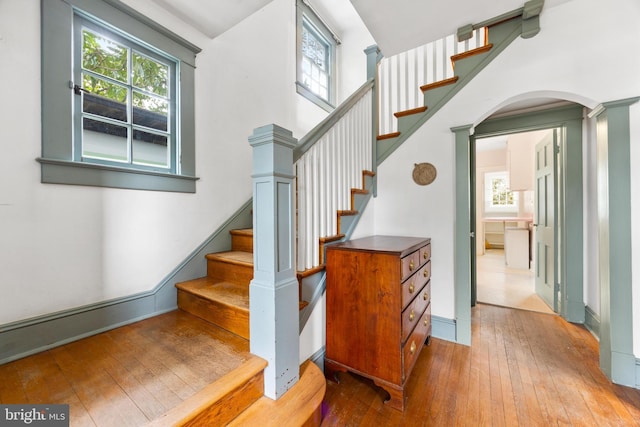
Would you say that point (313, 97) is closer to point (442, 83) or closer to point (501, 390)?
point (442, 83)

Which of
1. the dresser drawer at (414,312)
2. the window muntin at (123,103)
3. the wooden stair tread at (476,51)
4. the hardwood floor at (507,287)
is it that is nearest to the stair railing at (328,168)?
the dresser drawer at (414,312)

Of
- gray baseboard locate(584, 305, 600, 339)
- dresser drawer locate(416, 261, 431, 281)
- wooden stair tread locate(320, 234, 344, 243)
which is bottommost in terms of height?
gray baseboard locate(584, 305, 600, 339)

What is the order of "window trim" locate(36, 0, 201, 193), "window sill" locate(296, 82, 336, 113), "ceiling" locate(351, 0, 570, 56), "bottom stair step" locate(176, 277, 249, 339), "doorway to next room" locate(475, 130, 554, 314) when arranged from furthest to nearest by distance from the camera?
"doorway to next room" locate(475, 130, 554, 314), "window sill" locate(296, 82, 336, 113), "ceiling" locate(351, 0, 570, 56), "bottom stair step" locate(176, 277, 249, 339), "window trim" locate(36, 0, 201, 193)

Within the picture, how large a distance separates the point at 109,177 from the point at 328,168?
1.43m

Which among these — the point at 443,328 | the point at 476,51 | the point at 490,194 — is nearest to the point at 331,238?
the point at 443,328

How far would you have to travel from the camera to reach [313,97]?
352 cm

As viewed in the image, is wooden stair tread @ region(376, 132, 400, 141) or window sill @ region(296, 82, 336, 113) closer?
wooden stair tread @ region(376, 132, 400, 141)

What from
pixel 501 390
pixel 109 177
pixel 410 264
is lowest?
pixel 501 390

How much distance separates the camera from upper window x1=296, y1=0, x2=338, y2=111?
3.35 m

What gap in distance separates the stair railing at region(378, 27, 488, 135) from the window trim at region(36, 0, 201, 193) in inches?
80.5

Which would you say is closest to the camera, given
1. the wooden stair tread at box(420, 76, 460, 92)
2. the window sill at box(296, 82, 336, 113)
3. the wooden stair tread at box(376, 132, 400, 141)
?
the wooden stair tread at box(420, 76, 460, 92)

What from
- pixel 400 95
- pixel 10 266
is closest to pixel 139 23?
pixel 10 266

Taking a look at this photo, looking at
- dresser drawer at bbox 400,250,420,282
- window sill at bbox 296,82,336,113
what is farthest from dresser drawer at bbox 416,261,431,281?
window sill at bbox 296,82,336,113

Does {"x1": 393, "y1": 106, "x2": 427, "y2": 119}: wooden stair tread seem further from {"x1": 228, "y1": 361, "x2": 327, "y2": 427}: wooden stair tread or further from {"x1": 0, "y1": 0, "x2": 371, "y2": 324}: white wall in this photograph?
{"x1": 228, "y1": 361, "x2": 327, "y2": 427}: wooden stair tread
